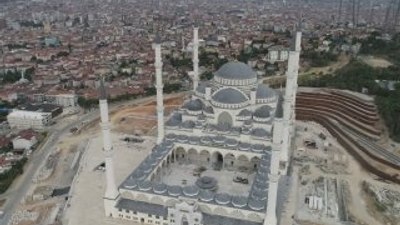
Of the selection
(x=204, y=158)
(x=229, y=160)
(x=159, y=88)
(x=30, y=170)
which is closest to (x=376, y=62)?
(x=229, y=160)

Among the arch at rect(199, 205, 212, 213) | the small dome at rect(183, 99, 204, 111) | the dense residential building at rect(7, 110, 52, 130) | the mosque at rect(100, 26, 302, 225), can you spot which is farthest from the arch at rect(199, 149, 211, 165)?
the dense residential building at rect(7, 110, 52, 130)

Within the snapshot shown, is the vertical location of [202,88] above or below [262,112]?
above

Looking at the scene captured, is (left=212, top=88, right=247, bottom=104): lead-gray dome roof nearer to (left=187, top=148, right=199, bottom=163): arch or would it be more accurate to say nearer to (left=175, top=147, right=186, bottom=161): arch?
(left=187, top=148, right=199, bottom=163): arch

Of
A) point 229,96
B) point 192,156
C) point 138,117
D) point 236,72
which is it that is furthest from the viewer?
point 138,117

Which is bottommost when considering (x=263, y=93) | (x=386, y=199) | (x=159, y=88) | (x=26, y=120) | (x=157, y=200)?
(x=386, y=199)

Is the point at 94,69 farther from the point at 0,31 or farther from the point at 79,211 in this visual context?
the point at 0,31

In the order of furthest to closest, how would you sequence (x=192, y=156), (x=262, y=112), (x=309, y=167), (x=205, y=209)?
(x=262, y=112), (x=192, y=156), (x=309, y=167), (x=205, y=209)

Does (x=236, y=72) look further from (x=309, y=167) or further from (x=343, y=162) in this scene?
(x=343, y=162)
